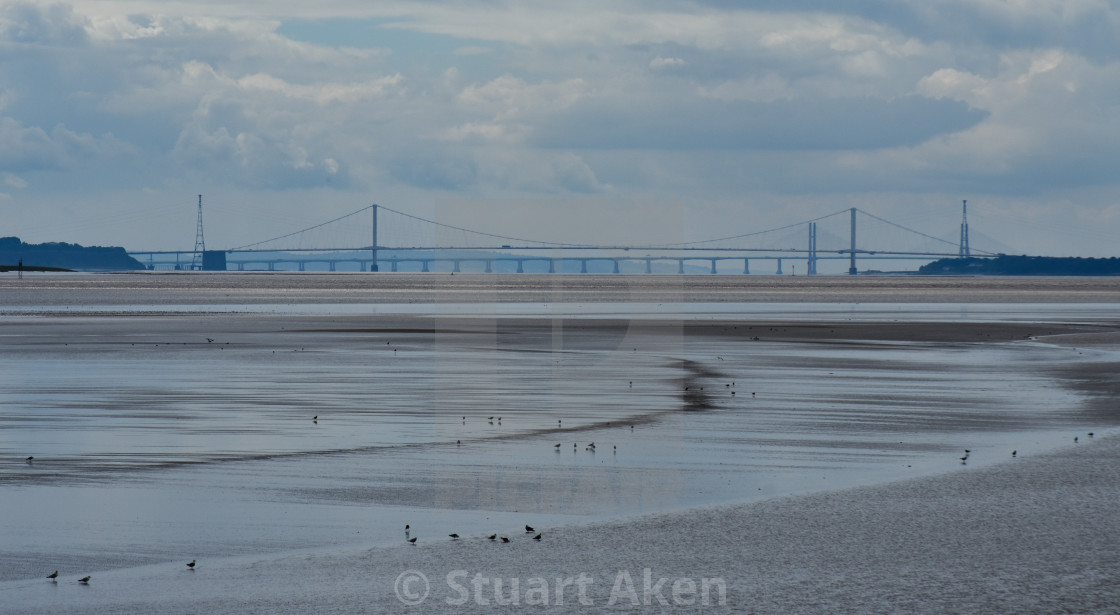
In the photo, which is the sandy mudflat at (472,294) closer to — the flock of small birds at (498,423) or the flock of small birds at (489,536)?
the flock of small birds at (498,423)

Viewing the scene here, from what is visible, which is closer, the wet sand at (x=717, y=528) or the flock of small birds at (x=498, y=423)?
the wet sand at (x=717, y=528)

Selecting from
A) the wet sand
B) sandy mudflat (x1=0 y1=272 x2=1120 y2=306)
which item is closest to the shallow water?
the wet sand

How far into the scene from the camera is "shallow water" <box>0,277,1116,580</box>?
371 inches

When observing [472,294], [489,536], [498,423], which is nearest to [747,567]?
[489,536]

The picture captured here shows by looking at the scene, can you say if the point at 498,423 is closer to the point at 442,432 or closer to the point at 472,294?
the point at 442,432

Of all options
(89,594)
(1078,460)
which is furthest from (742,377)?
(89,594)

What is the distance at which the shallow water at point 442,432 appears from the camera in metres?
9.43

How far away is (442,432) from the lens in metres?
14.5

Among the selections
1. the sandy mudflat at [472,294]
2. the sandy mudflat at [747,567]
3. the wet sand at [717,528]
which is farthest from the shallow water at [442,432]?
the sandy mudflat at [472,294]

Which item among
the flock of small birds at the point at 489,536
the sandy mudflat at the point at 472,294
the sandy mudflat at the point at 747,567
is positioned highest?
the sandy mudflat at the point at 472,294

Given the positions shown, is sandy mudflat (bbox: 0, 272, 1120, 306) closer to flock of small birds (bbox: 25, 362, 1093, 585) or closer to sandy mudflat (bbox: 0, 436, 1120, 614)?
flock of small birds (bbox: 25, 362, 1093, 585)

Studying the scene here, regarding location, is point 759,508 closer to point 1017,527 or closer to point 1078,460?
point 1017,527

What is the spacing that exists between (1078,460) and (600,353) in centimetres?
1698

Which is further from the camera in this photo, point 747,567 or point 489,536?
point 489,536
